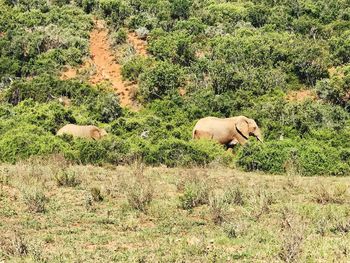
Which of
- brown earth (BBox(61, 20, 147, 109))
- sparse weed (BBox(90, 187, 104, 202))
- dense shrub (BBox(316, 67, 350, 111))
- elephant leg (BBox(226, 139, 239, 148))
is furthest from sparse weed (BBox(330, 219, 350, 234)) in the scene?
brown earth (BBox(61, 20, 147, 109))

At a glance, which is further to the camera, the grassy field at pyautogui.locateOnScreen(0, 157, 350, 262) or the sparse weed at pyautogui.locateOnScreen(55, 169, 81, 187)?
the sparse weed at pyautogui.locateOnScreen(55, 169, 81, 187)

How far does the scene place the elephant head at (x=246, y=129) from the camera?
23.5 m

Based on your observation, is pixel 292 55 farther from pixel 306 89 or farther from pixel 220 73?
pixel 220 73

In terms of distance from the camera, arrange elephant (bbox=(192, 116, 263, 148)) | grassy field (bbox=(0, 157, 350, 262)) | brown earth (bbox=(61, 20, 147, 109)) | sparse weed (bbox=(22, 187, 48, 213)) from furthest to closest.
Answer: brown earth (bbox=(61, 20, 147, 109)) → elephant (bbox=(192, 116, 263, 148)) → sparse weed (bbox=(22, 187, 48, 213)) → grassy field (bbox=(0, 157, 350, 262))

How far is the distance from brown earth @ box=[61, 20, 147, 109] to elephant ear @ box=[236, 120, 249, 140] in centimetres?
1301

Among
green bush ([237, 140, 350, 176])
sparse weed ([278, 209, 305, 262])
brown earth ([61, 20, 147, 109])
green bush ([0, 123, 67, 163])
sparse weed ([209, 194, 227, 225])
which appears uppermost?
sparse weed ([278, 209, 305, 262])

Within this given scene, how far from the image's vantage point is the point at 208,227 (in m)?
8.80

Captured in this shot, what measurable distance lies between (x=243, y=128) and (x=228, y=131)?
697 mm

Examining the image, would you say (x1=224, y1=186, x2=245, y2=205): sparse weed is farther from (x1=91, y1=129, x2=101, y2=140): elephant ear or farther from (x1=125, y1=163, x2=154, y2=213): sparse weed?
(x1=91, y1=129, x2=101, y2=140): elephant ear

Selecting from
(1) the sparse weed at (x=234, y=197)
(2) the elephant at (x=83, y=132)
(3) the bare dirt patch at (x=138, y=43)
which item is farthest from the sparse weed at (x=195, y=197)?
(3) the bare dirt patch at (x=138, y=43)

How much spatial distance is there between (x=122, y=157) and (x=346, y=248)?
11579 mm

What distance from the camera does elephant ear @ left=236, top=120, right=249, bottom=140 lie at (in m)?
23.5

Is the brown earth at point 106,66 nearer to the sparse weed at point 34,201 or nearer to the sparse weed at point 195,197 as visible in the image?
the sparse weed at point 195,197

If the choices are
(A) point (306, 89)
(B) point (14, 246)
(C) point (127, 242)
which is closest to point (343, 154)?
(C) point (127, 242)
